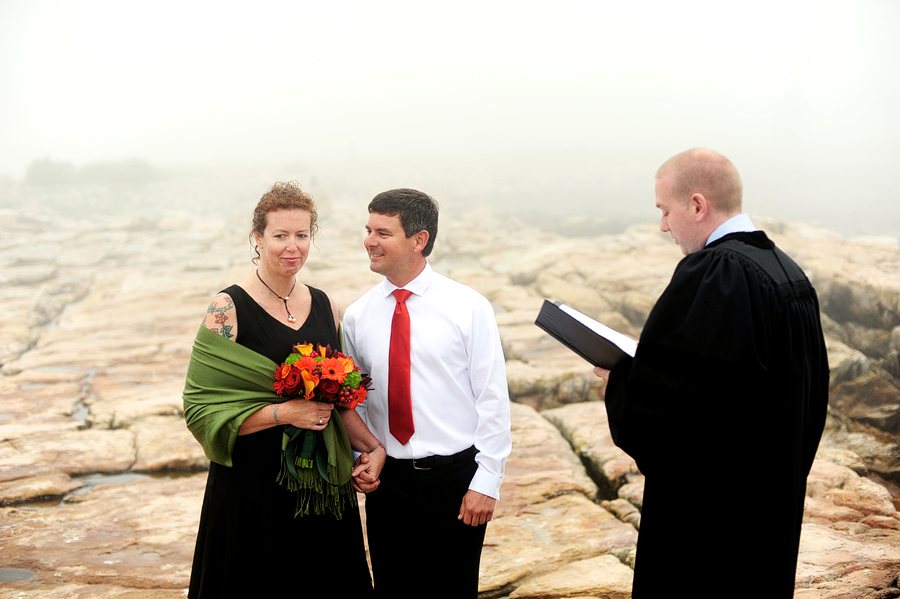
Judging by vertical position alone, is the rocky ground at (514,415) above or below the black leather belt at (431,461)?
below

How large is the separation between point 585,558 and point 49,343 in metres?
9.46

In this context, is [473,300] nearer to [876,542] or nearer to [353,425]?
[353,425]

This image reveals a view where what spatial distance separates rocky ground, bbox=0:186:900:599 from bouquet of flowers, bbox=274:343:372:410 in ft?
4.70

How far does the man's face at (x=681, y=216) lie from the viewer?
7.79 ft

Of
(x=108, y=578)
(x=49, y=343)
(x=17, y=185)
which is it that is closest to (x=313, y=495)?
(x=108, y=578)

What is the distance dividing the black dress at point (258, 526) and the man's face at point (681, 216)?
171 centimetres

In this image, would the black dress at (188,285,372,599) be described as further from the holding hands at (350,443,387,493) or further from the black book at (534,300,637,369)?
the black book at (534,300,637,369)

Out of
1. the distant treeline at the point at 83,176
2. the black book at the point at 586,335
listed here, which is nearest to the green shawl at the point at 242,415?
the black book at the point at 586,335

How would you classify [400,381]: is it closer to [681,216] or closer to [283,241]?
[283,241]

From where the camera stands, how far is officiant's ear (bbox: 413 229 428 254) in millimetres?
2871

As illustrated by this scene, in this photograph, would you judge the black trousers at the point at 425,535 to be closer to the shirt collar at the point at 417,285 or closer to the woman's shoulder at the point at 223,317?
the shirt collar at the point at 417,285

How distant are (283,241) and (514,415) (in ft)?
15.8

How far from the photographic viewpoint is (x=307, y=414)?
2.57m

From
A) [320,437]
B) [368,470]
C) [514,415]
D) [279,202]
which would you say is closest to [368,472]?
[368,470]
